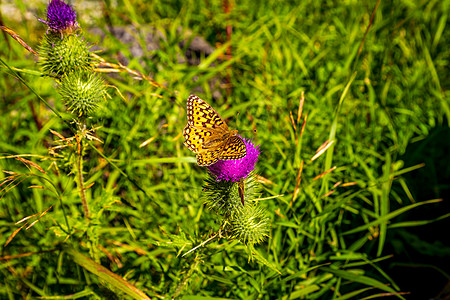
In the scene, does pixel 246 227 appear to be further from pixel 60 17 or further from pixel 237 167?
pixel 60 17

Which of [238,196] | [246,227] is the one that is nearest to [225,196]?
[238,196]

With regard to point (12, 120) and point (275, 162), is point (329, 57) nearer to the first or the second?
point (275, 162)

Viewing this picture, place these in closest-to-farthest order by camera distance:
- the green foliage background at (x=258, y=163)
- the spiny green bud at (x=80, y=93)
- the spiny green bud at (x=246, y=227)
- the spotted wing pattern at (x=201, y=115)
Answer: the spiny green bud at (x=246, y=227), the spiny green bud at (x=80, y=93), the spotted wing pattern at (x=201, y=115), the green foliage background at (x=258, y=163)

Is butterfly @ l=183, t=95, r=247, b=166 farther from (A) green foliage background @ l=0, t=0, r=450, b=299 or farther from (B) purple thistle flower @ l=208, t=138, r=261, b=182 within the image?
(A) green foliage background @ l=0, t=0, r=450, b=299

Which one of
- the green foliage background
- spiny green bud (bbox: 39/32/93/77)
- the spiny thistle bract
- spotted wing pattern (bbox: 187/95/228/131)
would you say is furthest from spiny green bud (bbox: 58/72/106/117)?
the spiny thistle bract

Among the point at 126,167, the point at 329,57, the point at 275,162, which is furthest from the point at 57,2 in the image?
the point at 329,57

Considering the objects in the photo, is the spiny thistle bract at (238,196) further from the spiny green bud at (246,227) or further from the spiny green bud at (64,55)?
the spiny green bud at (64,55)

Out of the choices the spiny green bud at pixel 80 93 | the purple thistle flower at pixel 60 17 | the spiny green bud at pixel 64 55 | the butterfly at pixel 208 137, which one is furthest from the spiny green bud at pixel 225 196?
the purple thistle flower at pixel 60 17
